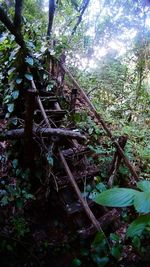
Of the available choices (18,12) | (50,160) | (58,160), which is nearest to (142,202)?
(18,12)

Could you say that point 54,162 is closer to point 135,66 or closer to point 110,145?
point 110,145

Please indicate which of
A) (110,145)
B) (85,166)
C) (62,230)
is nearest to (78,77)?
(110,145)

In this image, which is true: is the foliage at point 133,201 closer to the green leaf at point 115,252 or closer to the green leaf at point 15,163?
the green leaf at point 115,252

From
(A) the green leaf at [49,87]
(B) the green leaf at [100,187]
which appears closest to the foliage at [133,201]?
(B) the green leaf at [100,187]

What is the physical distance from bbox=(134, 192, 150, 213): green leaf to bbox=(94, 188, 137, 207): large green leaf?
0.09 feet

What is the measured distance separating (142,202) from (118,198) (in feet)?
0.32

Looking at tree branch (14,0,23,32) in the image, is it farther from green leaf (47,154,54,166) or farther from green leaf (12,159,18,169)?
green leaf (12,159,18,169)

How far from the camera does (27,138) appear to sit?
10.3 ft

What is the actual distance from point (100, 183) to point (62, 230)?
28.8 inches

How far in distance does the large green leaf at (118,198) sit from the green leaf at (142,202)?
3cm

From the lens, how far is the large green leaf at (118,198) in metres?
1.08

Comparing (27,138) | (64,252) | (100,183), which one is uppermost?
(27,138)

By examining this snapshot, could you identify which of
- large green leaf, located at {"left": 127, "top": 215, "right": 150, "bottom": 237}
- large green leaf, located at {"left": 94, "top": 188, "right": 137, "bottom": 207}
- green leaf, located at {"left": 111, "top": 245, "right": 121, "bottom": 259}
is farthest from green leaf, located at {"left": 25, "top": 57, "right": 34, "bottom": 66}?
large green leaf, located at {"left": 127, "top": 215, "right": 150, "bottom": 237}

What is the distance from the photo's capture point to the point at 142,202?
1059mm
